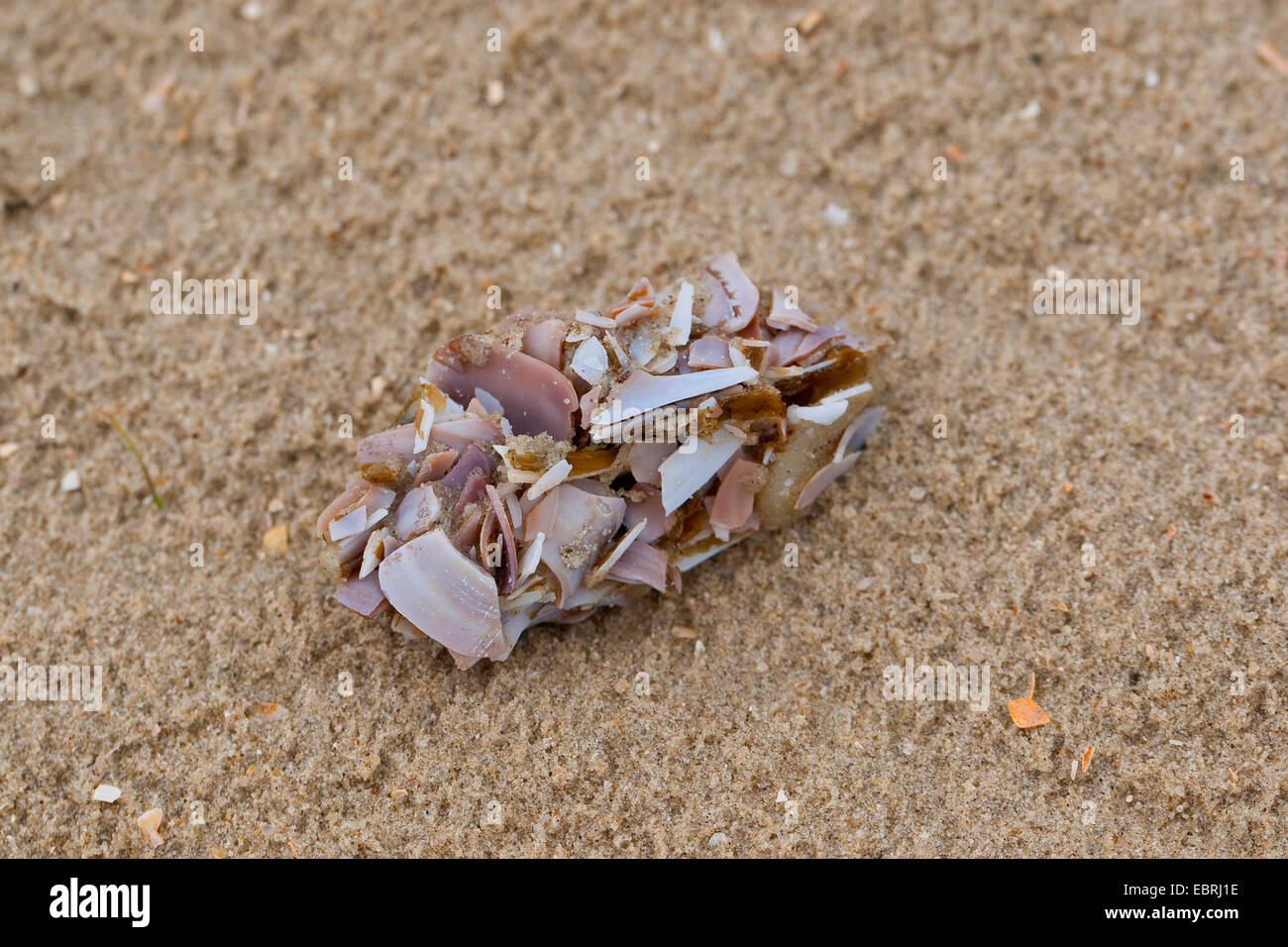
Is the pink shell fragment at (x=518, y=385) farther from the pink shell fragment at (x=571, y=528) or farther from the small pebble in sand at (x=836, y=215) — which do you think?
the small pebble in sand at (x=836, y=215)

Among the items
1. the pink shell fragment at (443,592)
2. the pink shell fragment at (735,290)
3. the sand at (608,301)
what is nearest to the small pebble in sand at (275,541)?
the sand at (608,301)

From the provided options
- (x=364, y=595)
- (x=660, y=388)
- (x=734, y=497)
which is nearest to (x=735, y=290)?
(x=660, y=388)

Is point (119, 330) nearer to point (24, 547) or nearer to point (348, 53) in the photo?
point (24, 547)

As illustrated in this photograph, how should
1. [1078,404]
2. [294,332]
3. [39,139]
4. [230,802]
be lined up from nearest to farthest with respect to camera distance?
[230,802]
[1078,404]
[294,332]
[39,139]

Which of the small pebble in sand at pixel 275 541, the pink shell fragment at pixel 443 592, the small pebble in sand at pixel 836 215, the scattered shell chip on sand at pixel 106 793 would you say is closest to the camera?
the pink shell fragment at pixel 443 592

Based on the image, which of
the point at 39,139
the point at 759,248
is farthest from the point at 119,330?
the point at 759,248

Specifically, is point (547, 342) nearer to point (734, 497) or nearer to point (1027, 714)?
point (734, 497)
